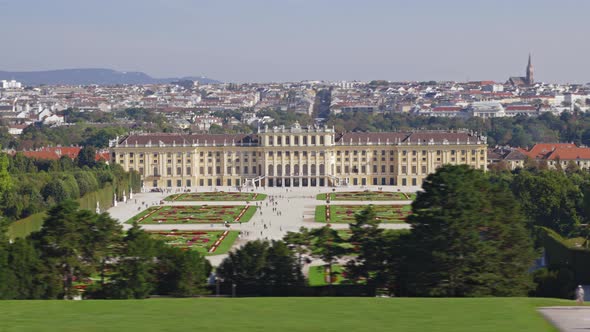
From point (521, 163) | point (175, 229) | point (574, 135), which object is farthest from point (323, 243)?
point (574, 135)

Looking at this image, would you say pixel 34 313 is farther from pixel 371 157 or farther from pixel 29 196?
pixel 371 157

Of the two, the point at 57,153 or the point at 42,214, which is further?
the point at 57,153

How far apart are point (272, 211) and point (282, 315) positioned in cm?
4758

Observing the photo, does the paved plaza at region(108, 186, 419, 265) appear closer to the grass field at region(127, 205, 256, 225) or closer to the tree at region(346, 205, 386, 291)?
the grass field at region(127, 205, 256, 225)

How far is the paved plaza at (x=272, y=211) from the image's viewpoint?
188ft

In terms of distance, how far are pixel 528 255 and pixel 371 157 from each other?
60.9m

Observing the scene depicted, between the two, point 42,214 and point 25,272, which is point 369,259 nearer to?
point 25,272

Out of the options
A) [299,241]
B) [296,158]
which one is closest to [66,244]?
[299,241]

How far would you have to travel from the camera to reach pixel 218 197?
78.9 metres

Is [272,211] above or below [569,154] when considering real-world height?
below

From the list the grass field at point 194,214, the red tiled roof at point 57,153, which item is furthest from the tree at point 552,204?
the red tiled roof at point 57,153

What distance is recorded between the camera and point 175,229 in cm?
5781

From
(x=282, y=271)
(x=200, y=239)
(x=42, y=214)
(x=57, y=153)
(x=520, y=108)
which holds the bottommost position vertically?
(x=200, y=239)

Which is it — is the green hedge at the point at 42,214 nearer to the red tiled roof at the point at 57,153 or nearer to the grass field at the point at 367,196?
the grass field at the point at 367,196
